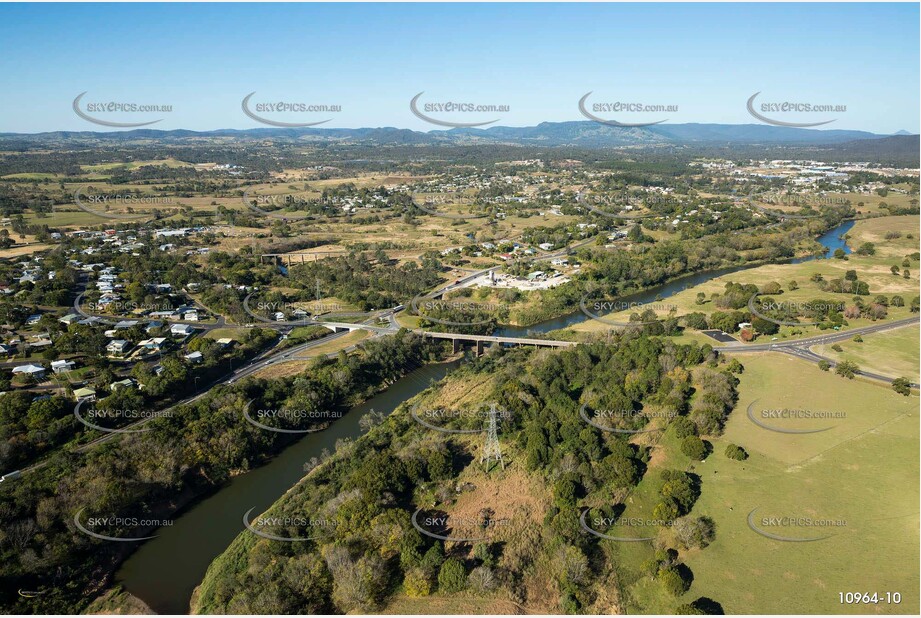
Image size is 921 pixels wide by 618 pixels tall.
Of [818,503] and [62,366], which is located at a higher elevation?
[62,366]

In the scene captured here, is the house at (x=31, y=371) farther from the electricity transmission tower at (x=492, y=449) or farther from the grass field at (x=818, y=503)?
the grass field at (x=818, y=503)

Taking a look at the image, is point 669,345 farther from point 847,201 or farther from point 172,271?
point 847,201

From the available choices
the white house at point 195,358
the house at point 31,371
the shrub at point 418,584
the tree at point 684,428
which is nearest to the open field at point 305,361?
the white house at point 195,358

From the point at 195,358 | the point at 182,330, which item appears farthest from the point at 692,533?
the point at 182,330

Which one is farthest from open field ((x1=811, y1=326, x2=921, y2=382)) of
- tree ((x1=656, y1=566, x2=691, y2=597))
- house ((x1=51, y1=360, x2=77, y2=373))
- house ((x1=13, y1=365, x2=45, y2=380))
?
house ((x1=13, y1=365, x2=45, y2=380))

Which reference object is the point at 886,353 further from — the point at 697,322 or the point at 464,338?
the point at 464,338

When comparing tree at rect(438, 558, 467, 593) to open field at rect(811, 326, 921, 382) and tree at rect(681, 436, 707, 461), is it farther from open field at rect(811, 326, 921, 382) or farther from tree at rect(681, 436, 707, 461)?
open field at rect(811, 326, 921, 382)

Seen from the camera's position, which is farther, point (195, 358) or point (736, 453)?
point (195, 358)
